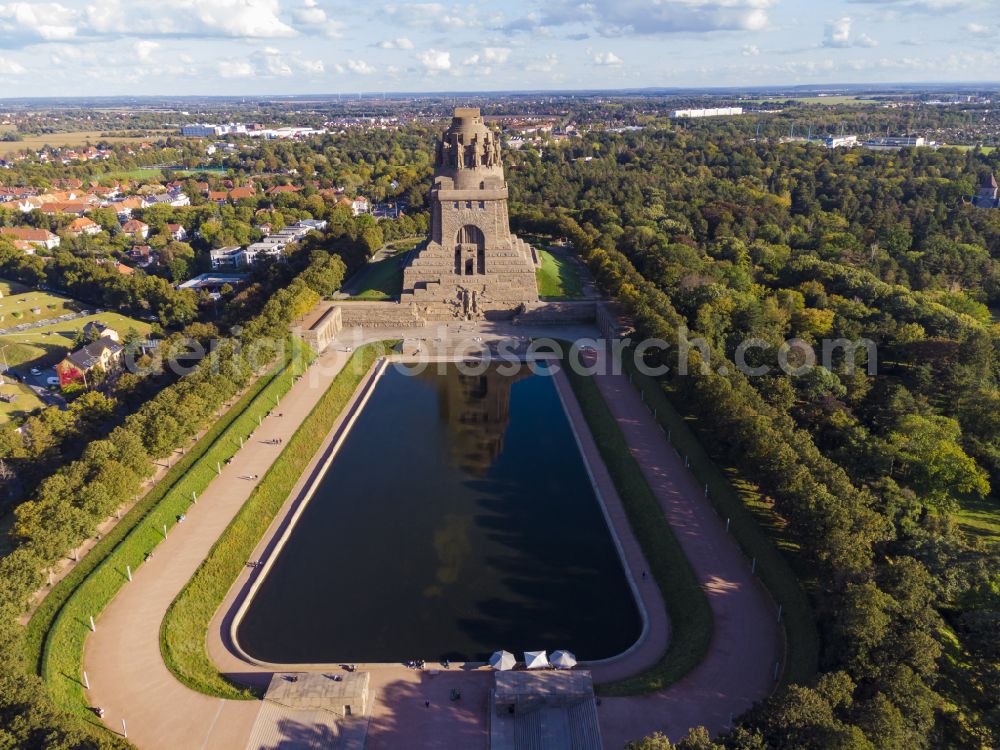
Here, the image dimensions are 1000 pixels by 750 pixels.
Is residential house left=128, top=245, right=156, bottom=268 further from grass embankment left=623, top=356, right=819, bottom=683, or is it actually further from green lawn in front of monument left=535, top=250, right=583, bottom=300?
grass embankment left=623, top=356, right=819, bottom=683

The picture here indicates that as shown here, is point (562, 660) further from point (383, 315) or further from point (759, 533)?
point (383, 315)

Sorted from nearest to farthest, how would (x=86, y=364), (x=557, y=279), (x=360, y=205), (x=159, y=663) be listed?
1. (x=159, y=663)
2. (x=86, y=364)
3. (x=557, y=279)
4. (x=360, y=205)

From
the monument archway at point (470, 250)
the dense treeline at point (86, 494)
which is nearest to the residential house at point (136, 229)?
the monument archway at point (470, 250)

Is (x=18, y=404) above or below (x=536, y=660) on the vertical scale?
above

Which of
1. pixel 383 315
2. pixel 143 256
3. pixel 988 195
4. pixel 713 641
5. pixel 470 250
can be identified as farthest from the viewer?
pixel 988 195

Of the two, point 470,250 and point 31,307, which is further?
point 31,307

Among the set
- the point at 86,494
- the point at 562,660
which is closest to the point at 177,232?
the point at 86,494
